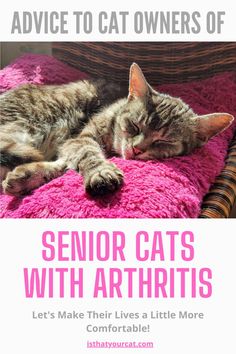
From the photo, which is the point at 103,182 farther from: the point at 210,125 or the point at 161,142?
the point at 210,125

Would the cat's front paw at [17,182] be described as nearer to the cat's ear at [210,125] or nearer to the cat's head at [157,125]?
the cat's head at [157,125]

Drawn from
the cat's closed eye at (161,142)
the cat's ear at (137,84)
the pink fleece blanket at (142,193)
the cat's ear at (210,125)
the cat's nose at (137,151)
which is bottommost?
the pink fleece blanket at (142,193)

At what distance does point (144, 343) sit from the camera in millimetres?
974

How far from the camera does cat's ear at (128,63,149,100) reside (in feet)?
4.18

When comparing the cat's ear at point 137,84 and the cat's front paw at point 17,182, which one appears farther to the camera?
the cat's ear at point 137,84

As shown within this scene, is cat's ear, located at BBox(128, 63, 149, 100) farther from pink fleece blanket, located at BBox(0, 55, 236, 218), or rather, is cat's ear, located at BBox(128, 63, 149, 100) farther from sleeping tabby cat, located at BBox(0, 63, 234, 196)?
pink fleece blanket, located at BBox(0, 55, 236, 218)

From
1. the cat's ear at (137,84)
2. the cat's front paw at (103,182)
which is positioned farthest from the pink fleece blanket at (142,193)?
the cat's ear at (137,84)

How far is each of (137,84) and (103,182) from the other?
1.38 feet

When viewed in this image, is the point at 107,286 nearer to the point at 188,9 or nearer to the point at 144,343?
the point at 144,343

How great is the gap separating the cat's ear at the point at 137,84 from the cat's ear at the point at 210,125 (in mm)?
184

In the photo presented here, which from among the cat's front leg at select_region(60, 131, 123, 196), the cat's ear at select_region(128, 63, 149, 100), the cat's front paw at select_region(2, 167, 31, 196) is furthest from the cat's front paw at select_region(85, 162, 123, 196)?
the cat's ear at select_region(128, 63, 149, 100)

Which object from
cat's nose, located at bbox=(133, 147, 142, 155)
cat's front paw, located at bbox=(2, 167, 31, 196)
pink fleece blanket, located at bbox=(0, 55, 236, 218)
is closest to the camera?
pink fleece blanket, located at bbox=(0, 55, 236, 218)

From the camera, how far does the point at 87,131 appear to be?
1431mm

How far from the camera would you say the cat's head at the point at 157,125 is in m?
1.25
